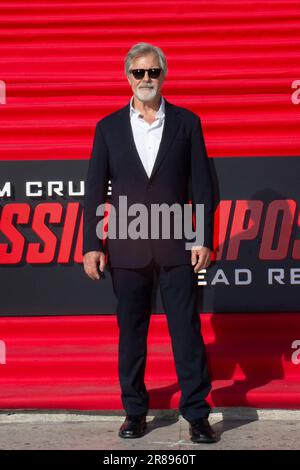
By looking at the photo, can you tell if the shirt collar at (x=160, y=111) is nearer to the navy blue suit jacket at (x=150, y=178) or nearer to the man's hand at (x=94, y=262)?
the navy blue suit jacket at (x=150, y=178)

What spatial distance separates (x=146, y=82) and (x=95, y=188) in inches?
21.8

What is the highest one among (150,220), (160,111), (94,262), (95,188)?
(160,111)

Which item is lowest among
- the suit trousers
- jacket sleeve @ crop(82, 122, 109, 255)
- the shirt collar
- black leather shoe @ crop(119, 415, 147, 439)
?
black leather shoe @ crop(119, 415, 147, 439)

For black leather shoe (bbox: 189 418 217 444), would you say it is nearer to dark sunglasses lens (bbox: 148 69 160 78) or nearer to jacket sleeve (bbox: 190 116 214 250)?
jacket sleeve (bbox: 190 116 214 250)

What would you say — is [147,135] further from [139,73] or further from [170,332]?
[170,332]

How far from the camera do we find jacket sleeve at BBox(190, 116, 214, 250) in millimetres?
4426

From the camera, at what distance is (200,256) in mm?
4406

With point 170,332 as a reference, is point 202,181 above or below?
above

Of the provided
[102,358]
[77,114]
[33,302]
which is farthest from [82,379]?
[77,114]

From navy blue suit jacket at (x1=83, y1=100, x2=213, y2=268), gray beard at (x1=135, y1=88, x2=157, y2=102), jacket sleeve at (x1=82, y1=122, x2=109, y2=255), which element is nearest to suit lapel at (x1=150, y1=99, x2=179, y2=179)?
navy blue suit jacket at (x1=83, y1=100, x2=213, y2=268)

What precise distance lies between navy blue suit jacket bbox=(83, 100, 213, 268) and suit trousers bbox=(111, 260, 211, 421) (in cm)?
8

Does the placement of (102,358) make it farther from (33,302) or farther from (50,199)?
(50,199)

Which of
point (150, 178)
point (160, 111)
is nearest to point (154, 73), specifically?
point (160, 111)

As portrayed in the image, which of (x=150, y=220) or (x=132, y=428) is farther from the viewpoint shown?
(x=132, y=428)
